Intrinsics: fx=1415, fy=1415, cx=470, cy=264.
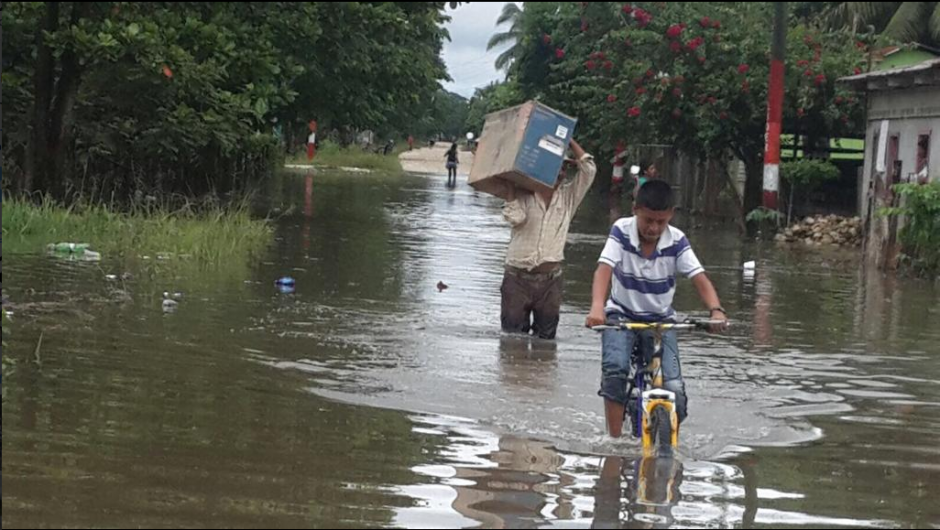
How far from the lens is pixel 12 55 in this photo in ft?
70.1

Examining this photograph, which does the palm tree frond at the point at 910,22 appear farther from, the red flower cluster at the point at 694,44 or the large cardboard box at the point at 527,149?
the large cardboard box at the point at 527,149

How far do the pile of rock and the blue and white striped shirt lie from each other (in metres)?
21.0

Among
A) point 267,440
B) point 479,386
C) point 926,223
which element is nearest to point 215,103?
point 926,223

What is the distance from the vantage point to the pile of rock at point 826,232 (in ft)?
92.3

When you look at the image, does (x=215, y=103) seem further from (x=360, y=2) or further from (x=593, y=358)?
(x=593, y=358)

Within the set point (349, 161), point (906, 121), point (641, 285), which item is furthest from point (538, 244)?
point (349, 161)

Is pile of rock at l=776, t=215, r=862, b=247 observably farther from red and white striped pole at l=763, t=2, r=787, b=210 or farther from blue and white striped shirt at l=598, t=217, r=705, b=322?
blue and white striped shirt at l=598, t=217, r=705, b=322

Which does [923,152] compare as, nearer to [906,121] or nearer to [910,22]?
[906,121]

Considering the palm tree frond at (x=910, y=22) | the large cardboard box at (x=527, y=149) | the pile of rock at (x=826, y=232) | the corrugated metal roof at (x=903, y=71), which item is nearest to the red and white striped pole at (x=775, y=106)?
the pile of rock at (x=826, y=232)

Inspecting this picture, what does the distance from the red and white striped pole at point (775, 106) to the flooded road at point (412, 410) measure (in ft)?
33.8

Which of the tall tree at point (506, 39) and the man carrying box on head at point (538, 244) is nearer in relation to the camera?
the man carrying box on head at point (538, 244)

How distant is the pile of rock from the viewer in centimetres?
2814

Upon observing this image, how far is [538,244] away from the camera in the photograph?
1233 centimetres

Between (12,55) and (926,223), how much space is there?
13.8m
